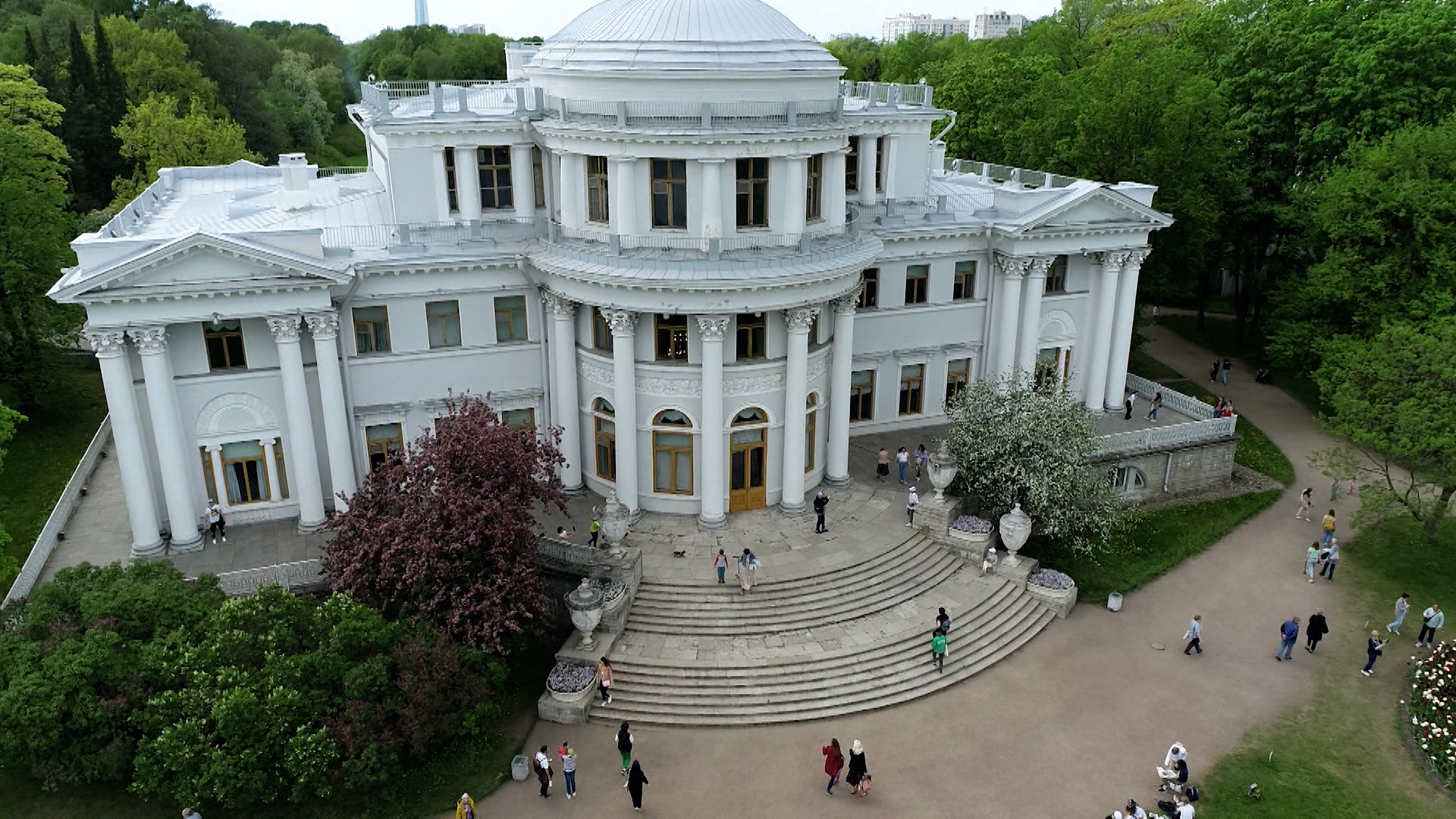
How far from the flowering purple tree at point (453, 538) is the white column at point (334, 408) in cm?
506

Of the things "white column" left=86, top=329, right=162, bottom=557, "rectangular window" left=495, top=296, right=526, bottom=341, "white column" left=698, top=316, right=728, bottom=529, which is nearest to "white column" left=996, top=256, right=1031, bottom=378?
"white column" left=698, top=316, right=728, bottom=529

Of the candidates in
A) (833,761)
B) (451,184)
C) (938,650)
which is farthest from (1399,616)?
(451,184)

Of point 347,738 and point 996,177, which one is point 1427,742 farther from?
point 996,177

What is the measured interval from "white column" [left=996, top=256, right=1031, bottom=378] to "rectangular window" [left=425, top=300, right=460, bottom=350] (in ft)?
68.6

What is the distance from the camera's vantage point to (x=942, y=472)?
33938mm

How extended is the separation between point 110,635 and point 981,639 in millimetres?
22987

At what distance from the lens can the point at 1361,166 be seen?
143 feet

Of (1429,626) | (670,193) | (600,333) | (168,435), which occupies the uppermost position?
(670,193)

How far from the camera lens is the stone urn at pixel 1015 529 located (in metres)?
32.0

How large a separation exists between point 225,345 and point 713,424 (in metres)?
15.7

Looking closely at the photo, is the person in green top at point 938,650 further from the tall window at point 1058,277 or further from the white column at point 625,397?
the tall window at point 1058,277

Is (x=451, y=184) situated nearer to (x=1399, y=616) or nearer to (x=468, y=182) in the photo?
(x=468, y=182)

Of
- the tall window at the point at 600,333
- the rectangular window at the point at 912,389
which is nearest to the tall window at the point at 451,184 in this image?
the tall window at the point at 600,333

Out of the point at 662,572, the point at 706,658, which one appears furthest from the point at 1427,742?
the point at 662,572
